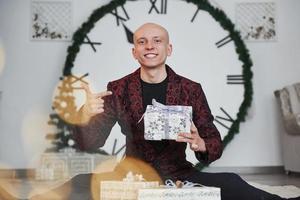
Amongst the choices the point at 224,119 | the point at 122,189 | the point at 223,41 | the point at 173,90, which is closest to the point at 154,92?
the point at 173,90

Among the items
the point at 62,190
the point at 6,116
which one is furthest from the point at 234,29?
the point at 62,190

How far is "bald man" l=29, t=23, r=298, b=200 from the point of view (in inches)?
48.2

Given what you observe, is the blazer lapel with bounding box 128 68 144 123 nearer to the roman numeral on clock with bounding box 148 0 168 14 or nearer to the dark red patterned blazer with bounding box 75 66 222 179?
the dark red patterned blazer with bounding box 75 66 222 179

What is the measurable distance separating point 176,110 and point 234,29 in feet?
8.75

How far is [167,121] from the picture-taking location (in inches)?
45.3

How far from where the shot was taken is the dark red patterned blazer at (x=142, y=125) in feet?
4.18

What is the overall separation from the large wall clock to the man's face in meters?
2.29

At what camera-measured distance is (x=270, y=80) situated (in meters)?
3.78

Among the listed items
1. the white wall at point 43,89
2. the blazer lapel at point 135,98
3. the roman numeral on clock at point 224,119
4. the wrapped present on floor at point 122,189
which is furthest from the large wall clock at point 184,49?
the wrapped present on floor at point 122,189

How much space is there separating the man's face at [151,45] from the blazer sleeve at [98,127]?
0.50 feet

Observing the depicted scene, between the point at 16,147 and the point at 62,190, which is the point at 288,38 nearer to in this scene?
the point at 16,147

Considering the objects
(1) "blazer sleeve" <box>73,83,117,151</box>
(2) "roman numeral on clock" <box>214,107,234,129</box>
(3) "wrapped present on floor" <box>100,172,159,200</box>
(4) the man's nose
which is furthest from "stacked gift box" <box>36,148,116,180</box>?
(3) "wrapped present on floor" <box>100,172,159,200</box>

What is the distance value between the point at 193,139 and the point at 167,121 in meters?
0.08

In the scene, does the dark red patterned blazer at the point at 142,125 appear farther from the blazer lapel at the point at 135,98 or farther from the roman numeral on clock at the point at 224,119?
the roman numeral on clock at the point at 224,119
